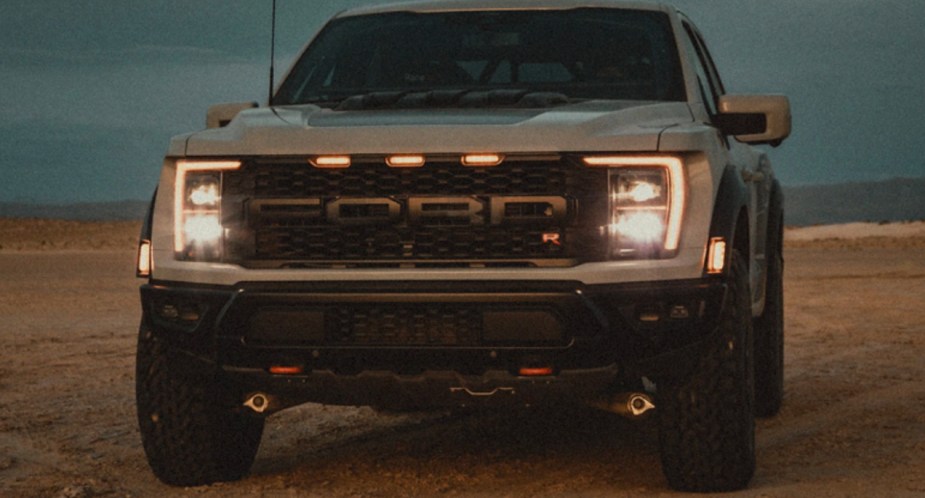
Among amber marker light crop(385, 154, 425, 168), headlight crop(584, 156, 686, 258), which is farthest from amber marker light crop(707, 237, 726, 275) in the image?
amber marker light crop(385, 154, 425, 168)

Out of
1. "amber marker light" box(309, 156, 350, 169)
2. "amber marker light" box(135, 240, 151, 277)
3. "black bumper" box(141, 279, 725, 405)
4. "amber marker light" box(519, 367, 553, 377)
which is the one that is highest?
"amber marker light" box(309, 156, 350, 169)

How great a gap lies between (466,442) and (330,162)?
2374 millimetres

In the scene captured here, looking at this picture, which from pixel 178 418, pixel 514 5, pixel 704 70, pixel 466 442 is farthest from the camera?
pixel 704 70

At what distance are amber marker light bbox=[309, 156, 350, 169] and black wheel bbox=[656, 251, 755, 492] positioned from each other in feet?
4.62

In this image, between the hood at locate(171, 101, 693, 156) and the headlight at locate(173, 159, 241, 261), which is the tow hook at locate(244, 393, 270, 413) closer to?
the headlight at locate(173, 159, 241, 261)

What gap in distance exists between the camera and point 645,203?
206 inches

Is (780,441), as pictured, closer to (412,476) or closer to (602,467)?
(602,467)

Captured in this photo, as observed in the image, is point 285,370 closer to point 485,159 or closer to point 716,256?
point 485,159

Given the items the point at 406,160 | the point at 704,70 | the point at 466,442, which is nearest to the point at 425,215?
the point at 406,160

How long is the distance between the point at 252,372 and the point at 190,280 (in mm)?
405

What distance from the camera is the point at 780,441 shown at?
7.25 m

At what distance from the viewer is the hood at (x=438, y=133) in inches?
206

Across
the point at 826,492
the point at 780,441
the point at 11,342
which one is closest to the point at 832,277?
the point at 11,342

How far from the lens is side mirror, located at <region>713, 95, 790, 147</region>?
6.16 m
